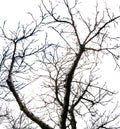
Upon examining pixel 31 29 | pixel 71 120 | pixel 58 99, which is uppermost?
pixel 31 29

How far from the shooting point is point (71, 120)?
931 cm

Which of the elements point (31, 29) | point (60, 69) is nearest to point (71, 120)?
point (60, 69)

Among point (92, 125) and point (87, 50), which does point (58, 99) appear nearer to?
point (87, 50)

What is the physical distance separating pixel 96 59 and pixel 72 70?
5.49ft

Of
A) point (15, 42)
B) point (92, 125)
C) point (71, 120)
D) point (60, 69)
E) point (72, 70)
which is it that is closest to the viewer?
point (72, 70)

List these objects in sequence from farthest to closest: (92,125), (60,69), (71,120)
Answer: (92,125)
(60,69)
(71,120)

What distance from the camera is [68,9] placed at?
9141 mm

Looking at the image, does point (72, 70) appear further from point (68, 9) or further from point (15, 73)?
point (15, 73)

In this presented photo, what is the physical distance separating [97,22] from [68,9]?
0.99 metres

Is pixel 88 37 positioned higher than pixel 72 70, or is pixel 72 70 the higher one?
pixel 88 37

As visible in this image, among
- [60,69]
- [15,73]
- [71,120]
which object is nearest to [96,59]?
[60,69]

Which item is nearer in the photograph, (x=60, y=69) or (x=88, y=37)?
(x=88, y=37)

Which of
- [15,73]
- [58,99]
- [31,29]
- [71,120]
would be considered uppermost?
[31,29]

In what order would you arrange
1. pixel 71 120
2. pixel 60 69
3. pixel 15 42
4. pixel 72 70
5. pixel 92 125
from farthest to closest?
1. pixel 92 125
2. pixel 60 69
3. pixel 71 120
4. pixel 15 42
5. pixel 72 70
